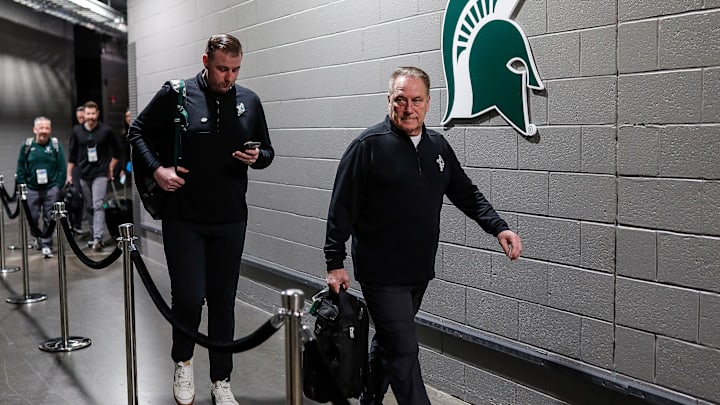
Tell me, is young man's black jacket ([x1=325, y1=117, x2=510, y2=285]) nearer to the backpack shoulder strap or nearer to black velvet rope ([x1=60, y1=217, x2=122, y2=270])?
the backpack shoulder strap

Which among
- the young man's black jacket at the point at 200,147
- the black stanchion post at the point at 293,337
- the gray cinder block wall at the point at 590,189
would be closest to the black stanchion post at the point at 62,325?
the young man's black jacket at the point at 200,147

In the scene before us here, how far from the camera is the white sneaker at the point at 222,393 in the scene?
142 inches

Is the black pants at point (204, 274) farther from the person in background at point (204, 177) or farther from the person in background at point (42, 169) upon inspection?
the person in background at point (42, 169)

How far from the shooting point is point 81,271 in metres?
7.45

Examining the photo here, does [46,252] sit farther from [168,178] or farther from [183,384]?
[168,178]

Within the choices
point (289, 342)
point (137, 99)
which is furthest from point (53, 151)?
point (289, 342)

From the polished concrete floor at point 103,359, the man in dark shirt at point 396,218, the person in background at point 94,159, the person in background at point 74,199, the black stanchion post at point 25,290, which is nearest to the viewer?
the man in dark shirt at point 396,218

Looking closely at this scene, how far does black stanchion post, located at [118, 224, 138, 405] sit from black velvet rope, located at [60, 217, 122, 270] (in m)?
0.31

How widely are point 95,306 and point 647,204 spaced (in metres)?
4.57

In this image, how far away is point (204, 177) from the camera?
339cm

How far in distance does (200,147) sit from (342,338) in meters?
1.13

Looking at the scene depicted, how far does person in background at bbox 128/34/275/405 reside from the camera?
336cm

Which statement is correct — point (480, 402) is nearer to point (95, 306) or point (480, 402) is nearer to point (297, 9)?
point (297, 9)

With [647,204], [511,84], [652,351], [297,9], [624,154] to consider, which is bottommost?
[652,351]
